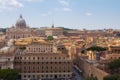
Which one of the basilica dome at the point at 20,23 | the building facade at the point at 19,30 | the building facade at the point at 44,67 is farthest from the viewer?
the building facade at the point at 19,30

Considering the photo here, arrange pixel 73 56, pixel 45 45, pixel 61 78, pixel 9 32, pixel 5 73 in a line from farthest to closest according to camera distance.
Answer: pixel 9 32, pixel 73 56, pixel 45 45, pixel 61 78, pixel 5 73

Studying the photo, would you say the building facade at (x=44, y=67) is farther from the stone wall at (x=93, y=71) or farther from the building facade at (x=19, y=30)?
the building facade at (x=19, y=30)

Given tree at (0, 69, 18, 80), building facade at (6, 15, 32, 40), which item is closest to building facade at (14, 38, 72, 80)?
tree at (0, 69, 18, 80)

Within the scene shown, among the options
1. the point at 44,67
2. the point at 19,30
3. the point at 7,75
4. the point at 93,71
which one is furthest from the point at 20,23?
the point at 93,71

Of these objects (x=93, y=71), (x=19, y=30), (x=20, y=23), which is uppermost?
(x=20, y=23)

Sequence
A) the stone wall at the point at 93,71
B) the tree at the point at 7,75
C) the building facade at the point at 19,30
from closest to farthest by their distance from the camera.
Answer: the stone wall at the point at 93,71
the tree at the point at 7,75
the building facade at the point at 19,30

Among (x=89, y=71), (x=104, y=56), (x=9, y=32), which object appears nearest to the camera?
(x=89, y=71)

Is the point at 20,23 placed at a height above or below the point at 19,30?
above

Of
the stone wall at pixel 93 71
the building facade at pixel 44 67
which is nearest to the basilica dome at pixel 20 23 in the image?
the stone wall at pixel 93 71

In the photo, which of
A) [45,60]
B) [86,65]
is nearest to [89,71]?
[86,65]

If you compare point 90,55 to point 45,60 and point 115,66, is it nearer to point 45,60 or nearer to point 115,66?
point 45,60

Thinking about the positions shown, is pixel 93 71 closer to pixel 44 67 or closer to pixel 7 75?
pixel 44 67
